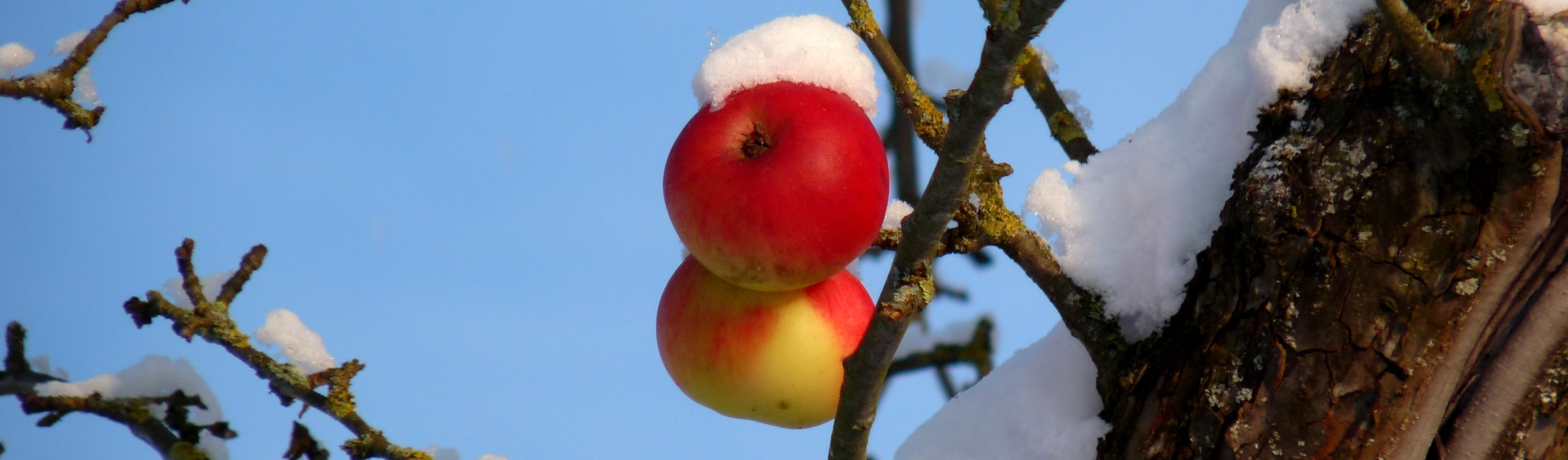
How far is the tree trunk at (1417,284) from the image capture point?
1.05 m

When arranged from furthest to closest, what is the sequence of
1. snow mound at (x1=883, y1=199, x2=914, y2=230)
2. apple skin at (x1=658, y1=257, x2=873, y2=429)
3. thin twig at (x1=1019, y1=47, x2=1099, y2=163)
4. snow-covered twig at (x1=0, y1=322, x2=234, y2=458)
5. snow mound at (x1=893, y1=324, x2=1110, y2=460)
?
thin twig at (x1=1019, y1=47, x2=1099, y2=163) < snow mound at (x1=883, y1=199, x2=914, y2=230) < apple skin at (x1=658, y1=257, x2=873, y2=429) < snow mound at (x1=893, y1=324, x2=1110, y2=460) < snow-covered twig at (x1=0, y1=322, x2=234, y2=458)

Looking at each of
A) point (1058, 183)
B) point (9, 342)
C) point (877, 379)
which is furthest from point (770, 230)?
point (9, 342)

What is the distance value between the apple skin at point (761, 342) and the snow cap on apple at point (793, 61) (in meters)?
0.31

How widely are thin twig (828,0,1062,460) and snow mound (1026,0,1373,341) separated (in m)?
0.27

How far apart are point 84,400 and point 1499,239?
1.78 m

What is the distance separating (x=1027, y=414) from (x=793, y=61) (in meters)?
0.66

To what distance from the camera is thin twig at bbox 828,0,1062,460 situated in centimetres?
77

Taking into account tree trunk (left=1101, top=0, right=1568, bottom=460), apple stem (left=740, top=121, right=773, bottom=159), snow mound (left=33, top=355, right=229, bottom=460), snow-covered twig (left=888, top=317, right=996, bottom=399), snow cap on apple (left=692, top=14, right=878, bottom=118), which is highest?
snow cap on apple (left=692, top=14, right=878, bottom=118)

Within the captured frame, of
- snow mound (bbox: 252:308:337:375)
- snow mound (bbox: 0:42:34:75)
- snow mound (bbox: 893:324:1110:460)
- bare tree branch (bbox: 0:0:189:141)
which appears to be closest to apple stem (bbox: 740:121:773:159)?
snow mound (bbox: 893:324:1110:460)

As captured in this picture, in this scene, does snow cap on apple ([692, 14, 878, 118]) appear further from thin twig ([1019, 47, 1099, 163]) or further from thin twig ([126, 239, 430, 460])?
thin twig ([126, 239, 430, 460])

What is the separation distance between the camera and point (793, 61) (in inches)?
56.2

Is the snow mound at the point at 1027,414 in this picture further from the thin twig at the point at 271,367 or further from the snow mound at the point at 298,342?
the snow mound at the point at 298,342

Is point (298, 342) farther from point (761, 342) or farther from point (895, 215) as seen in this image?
point (895, 215)

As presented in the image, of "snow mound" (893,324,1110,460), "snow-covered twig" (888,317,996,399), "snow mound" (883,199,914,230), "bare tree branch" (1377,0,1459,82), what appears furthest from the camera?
"snow-covered twig" (888,317,996,399)
